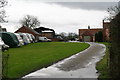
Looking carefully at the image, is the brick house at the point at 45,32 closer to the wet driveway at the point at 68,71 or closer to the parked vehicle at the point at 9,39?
the parked vehicle at the point at 9,39

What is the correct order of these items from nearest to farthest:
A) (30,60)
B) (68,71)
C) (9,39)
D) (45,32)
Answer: (68,71) < (30,60) < (9,39) < (45,32)

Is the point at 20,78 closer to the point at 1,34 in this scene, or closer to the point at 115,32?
the point at 115,32

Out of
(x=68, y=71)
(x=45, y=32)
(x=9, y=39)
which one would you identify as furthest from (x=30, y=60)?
(x=45, y=32)

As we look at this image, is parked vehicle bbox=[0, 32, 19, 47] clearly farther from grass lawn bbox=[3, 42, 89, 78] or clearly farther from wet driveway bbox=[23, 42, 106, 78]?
wet driveway bbox=[23, 42, 106, 78]

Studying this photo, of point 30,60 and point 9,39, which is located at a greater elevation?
point 30,60

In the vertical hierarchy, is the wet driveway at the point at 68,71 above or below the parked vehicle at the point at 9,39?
above

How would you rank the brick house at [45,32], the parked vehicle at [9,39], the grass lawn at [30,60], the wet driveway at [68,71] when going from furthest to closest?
the brick house at [45,32]
the parked vehicle at [9,39]
the grass lawn at [30,60]
the wet driveway at [68,71]

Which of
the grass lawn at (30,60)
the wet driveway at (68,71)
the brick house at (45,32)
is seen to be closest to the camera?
the wet driveway at (68,71)

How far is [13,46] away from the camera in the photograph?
92.8 ft

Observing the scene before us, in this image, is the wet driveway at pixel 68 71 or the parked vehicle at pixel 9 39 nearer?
the wet driveway at pixel 68 71

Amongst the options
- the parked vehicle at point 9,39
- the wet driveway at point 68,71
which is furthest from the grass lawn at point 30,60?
the parked vehicle at point 9,39

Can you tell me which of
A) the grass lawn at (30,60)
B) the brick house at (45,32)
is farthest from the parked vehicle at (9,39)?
the brick house at (45,32)

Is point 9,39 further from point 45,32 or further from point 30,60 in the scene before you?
point 45,32

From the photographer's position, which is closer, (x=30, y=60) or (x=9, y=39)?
(x=30, y=60)
